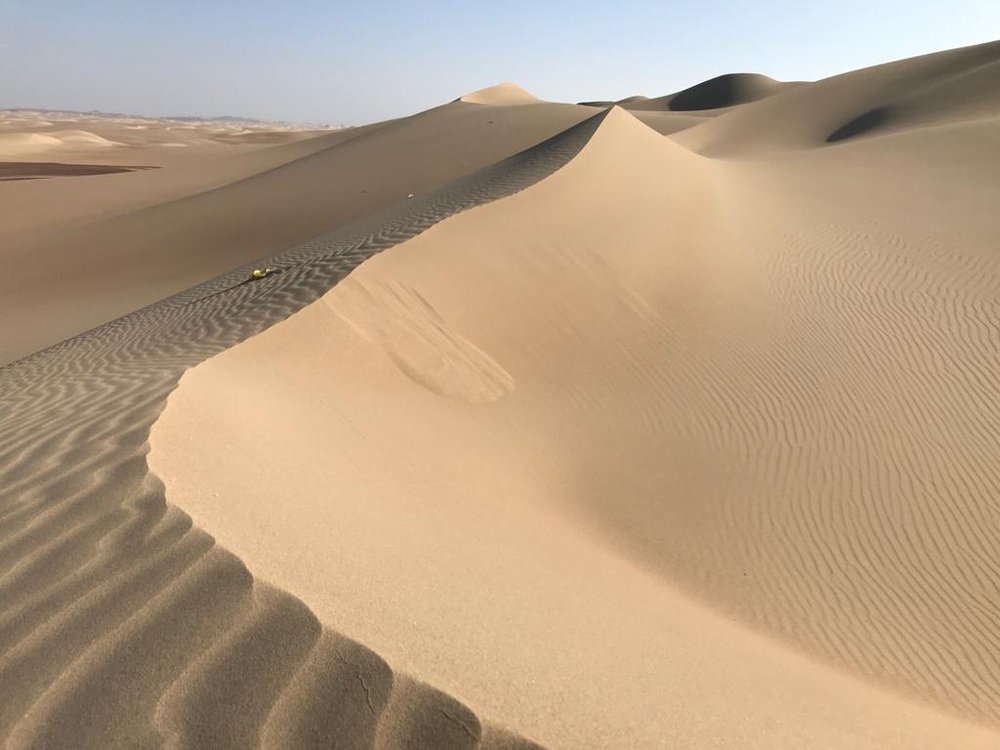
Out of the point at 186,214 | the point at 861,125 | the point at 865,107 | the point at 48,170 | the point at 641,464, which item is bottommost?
the point at 48,170

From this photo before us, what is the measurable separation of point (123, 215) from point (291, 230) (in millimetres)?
6366

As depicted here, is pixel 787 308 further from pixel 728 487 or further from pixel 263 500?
pixel 263 500

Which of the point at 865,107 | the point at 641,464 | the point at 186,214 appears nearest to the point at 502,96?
the point at 865,107

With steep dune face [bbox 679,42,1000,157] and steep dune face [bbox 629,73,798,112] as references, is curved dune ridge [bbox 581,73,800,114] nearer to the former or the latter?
steep dune face [bbox 629,73,798,112]

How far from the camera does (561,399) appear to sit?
705 centimetres

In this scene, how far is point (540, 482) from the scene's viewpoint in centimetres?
560

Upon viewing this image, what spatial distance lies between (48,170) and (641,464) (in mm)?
38223

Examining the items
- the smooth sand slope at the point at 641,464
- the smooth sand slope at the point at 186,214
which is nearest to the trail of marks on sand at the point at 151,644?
the smooth sand slope at the point at 641,464

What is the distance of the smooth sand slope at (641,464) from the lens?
8.54 ft

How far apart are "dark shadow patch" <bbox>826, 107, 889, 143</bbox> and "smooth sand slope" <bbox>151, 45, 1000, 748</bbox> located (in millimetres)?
19599

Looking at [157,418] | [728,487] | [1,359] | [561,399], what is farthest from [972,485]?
[1,359]

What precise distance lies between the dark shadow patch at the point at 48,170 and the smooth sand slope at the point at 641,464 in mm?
29338

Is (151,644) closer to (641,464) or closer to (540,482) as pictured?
(540,482)

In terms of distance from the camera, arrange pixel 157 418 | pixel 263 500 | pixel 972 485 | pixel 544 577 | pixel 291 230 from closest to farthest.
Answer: pixel 263 500, pixel 544 577, pixel 157 418, pixel 972 485, pixel 291 230
